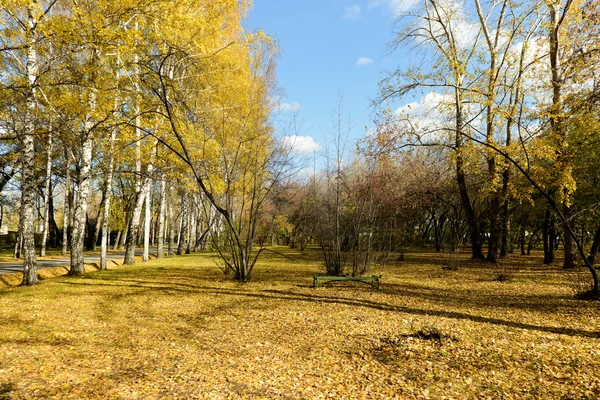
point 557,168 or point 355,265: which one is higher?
point 557,168

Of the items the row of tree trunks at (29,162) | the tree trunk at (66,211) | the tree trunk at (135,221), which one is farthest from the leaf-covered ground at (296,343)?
the tree trunk at (66,211)

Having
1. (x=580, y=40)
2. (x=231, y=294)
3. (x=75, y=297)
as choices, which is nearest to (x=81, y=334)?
(x=75, y=297)

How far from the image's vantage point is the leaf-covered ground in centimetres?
322

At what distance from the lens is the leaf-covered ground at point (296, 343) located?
127 inches

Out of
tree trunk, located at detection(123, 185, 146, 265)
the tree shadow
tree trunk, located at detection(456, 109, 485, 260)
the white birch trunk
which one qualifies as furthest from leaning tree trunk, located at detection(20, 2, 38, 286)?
tree trunk, located at detection(456, 109, 485, 260)

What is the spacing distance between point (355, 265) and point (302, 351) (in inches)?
214

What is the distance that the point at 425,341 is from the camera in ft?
14.7

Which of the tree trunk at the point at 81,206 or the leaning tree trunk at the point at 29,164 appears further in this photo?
the tree trunk at the point at 81,206

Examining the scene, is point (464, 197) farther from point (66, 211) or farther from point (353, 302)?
point (66, 211)

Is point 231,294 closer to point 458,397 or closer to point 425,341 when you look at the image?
A: point 425,341

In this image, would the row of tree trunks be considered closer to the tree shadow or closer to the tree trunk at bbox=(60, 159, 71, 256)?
the tree shadow

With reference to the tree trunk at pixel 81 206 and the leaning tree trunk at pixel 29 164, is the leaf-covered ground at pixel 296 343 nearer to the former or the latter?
the leaning tree trunk at pixel 29 164

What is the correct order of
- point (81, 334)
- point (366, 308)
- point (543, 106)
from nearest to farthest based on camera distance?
point (81, 334) → point (366, 308) → point (543, 106)

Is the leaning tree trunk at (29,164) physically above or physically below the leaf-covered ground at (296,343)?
above
